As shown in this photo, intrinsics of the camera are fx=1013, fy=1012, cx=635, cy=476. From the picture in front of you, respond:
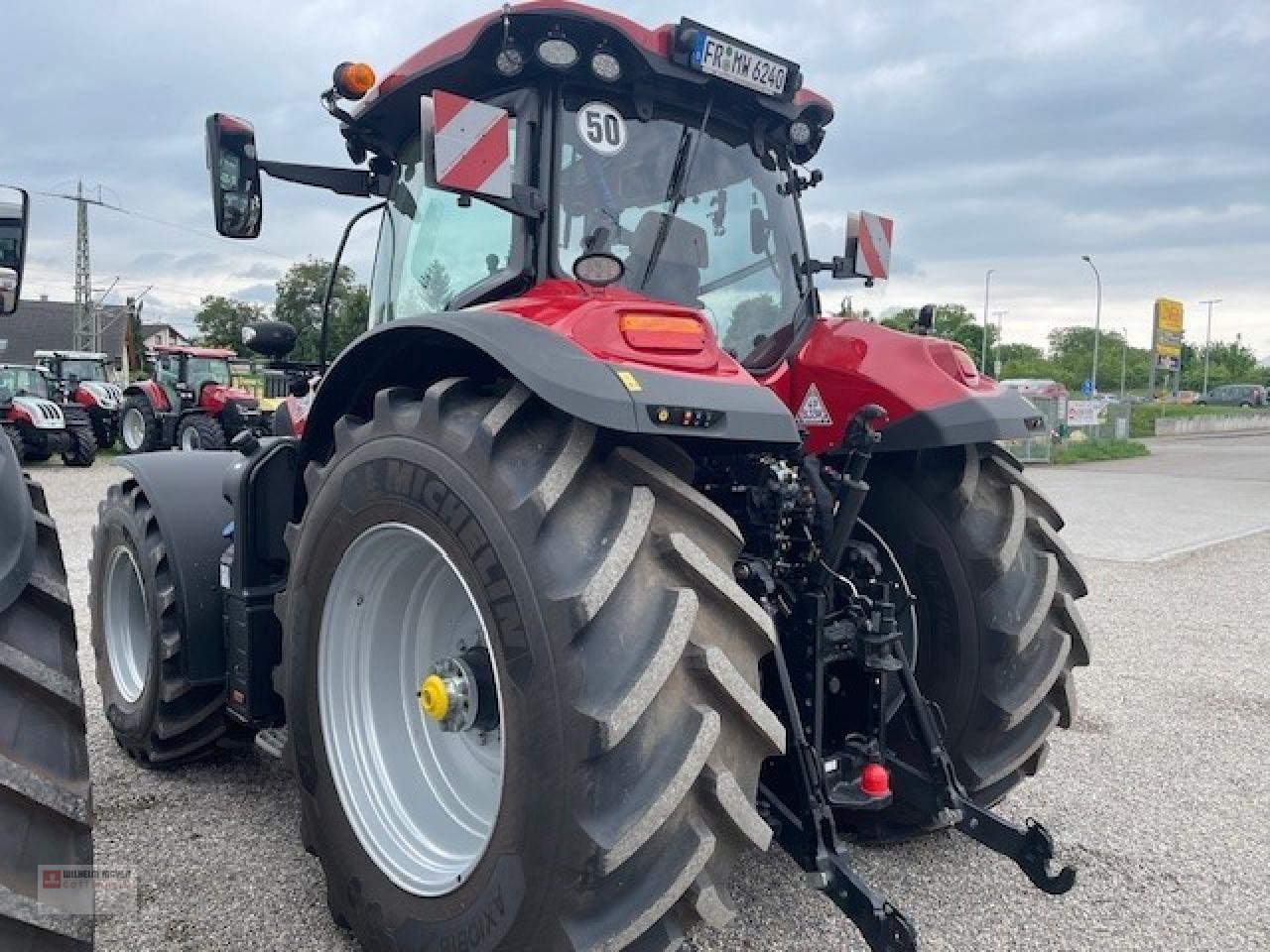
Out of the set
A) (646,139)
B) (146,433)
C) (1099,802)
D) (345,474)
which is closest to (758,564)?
(345,474)

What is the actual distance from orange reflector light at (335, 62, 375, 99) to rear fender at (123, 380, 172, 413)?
59.6 ft

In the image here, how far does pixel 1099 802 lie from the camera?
394 cm

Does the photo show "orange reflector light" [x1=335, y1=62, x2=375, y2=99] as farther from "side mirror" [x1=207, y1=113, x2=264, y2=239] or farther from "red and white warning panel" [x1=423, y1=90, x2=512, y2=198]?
"red and white warning panel" [x1=423, y1=90, x2=512, y2=198]

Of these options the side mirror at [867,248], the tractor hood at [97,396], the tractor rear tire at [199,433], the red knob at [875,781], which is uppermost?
the side mirror at [867,248]

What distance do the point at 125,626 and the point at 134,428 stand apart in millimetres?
17191

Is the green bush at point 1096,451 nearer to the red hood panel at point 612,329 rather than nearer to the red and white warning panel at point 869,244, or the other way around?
the red and white warning panel at point 869,244

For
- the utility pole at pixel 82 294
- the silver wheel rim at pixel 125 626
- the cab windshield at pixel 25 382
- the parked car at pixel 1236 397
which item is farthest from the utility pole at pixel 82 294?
the parked car at pixel 1236 397

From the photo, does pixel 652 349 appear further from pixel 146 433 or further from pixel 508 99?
pixel 146 433

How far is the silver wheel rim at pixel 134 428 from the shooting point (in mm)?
19484

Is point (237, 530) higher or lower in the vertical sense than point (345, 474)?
lower

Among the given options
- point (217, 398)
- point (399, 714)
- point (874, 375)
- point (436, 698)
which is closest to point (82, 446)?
point (217, 398)

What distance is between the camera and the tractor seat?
2953 millimetres

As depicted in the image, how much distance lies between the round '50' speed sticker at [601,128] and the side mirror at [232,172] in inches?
47.7

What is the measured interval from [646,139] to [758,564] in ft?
4.26
